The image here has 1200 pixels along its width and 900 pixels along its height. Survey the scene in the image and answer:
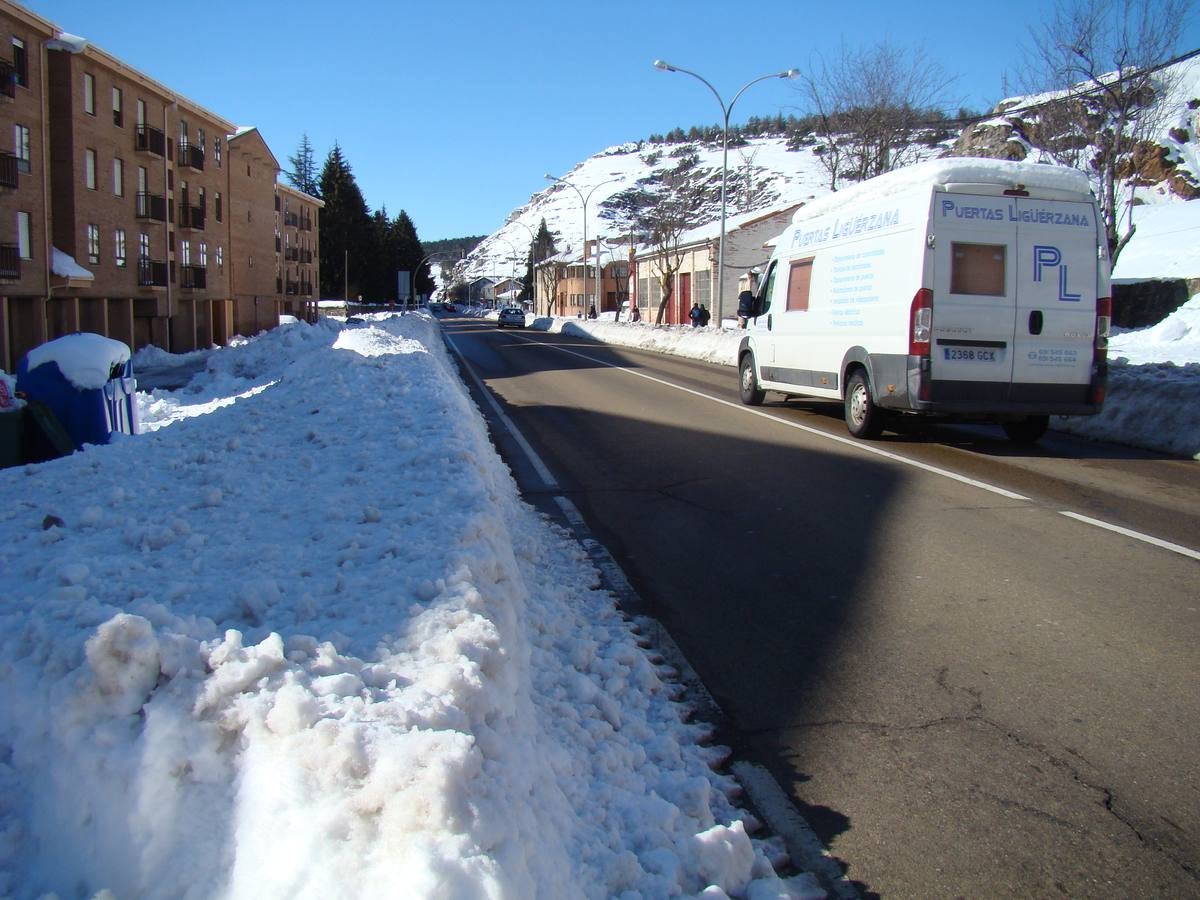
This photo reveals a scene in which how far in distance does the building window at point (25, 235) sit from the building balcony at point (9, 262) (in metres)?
0.53

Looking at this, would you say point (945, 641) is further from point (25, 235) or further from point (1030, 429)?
point (25, 235)

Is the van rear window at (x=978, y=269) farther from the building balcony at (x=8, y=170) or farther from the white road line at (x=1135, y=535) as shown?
the building balcony at (x=8, y=170)

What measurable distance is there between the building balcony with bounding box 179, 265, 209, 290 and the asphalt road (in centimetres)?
4132

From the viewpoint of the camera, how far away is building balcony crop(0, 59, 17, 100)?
30.4 meters

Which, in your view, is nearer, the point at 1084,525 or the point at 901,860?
the point at 901,860

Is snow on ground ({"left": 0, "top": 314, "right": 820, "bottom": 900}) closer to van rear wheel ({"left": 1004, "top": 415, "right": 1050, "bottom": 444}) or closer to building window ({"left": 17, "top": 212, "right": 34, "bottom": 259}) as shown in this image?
van rear wheel ({"left": 1004, "top": 415, "right": 1050, "bottom": 444})

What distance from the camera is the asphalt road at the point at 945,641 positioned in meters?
3.29

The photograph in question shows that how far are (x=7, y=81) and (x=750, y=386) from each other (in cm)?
2778

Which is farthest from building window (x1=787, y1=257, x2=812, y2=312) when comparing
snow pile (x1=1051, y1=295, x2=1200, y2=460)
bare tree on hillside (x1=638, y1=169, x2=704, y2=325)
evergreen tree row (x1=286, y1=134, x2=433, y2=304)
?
evergreen tree row (x1=286, y1=134, x2=433, y2=304)

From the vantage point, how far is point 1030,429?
1214 centimetres

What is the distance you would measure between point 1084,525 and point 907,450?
3776 millimetres

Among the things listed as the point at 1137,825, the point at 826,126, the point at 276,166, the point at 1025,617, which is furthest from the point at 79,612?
the point at 276,166

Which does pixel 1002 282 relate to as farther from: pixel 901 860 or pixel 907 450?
pixel 901 860

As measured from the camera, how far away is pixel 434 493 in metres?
5.66
